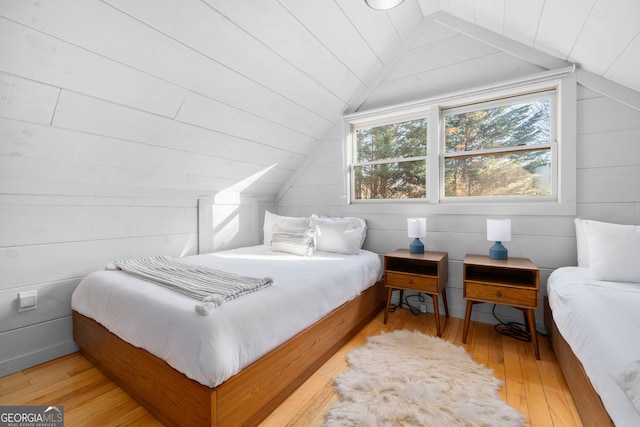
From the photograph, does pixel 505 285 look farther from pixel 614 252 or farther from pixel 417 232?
pixel 417 232

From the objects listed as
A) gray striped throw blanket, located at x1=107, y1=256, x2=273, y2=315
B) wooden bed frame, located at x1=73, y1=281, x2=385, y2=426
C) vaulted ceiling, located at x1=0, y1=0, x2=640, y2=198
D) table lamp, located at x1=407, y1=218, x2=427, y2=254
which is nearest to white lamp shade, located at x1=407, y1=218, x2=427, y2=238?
table lamp, located at x1=407, y1=218, x2=427, y2=254

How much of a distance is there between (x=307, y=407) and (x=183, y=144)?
1.96m

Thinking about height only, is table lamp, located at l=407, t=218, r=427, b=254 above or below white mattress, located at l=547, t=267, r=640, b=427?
above

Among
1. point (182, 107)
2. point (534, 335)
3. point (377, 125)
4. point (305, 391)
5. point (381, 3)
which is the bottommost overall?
point (305, 391)

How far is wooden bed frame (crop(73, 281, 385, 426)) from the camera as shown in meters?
1.13

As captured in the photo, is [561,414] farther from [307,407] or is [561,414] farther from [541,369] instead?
[307,407]

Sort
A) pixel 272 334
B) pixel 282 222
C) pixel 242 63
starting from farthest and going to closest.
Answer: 1. pixel 282 222
2. pixel 242 63
3. pixel 272 334

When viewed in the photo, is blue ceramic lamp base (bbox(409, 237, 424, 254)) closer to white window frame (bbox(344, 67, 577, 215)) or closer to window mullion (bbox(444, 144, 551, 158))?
white window frame (bbox(344, 67, 577, 215))

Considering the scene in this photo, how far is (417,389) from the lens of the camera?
146cm

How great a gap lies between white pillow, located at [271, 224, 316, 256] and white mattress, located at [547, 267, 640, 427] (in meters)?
1.75

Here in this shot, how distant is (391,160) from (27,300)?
306cm

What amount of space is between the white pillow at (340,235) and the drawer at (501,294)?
980 millimetres

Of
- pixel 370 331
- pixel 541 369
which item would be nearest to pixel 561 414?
pixel 541 369

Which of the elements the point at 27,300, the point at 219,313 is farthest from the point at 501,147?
the point at 27,300
